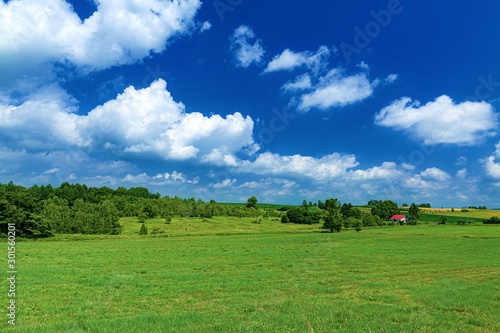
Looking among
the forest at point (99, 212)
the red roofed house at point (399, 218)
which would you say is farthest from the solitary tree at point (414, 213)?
the red roofed house at point (399, 218)

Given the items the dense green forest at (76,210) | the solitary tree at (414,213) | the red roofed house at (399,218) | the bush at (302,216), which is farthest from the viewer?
the red roofed house at (399,218)

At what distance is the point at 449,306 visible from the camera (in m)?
18.0

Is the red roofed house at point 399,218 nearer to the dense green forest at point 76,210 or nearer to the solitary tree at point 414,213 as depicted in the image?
the solitary tree at point 414,213

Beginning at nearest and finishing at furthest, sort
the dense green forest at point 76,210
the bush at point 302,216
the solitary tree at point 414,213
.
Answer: the dense green forest at point 76,210 < the bush at point 302,216 < the solitary tree at point 414,213

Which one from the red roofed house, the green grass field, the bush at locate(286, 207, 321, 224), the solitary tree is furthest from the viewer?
the red roofed house

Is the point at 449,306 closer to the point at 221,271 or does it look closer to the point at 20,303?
the point at 221,271

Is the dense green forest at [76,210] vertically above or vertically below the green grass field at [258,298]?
above

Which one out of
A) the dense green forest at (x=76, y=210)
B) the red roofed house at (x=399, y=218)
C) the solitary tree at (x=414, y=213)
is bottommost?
the red roofed house at (x=399, y=218)

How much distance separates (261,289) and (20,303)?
13286 mm

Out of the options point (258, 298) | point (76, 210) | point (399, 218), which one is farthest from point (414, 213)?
point (258, 298)

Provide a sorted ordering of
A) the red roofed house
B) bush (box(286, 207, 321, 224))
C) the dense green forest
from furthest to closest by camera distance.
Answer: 1. the red roofed house
2. bush (box(286, 207, 321, 224))
3. the dense green forest

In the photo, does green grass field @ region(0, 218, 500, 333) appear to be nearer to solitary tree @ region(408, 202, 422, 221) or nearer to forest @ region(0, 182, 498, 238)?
forest @ region(0, 182, 498, 238)

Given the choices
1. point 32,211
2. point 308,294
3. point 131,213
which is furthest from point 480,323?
point 131,213

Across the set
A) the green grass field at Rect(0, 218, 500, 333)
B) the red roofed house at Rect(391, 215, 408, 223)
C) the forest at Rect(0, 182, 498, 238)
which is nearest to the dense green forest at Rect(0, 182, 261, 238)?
the forest at Rect(0, 182, 498, 238)
